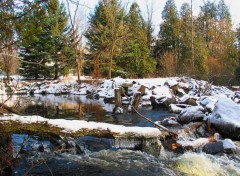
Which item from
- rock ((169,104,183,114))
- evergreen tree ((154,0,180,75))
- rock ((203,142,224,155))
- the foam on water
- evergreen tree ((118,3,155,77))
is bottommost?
the foam on water

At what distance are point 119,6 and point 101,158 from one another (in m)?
23.2

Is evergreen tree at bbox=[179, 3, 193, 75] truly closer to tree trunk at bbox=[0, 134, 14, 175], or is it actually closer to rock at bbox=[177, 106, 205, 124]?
rock at bbox=[177, 106, 205, 124]

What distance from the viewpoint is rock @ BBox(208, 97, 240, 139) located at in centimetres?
688

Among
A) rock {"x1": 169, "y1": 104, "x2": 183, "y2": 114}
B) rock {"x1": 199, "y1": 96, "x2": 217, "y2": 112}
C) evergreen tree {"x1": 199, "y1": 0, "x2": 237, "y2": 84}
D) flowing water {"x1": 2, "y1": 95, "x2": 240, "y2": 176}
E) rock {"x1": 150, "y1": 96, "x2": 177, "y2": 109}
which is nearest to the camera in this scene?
flowing water {"x1": 2, "y1": 95, "x2": 240, "y2": 176}

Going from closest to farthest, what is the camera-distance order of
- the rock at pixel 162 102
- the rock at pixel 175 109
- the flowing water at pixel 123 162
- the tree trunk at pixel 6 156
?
the tree trunk at pixel 6 156, the flowing water at pixel 123 162, the rock at pixel 175 109, the rock at pixel 162 102

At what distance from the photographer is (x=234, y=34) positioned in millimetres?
36219

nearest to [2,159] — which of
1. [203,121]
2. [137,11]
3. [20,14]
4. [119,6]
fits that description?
[20,14]

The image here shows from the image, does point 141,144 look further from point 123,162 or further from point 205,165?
point 205,165

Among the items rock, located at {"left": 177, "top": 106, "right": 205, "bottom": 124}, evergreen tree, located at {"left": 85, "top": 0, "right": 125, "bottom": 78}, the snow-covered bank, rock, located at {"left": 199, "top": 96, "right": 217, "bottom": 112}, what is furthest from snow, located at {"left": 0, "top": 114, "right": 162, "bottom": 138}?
evergreen tree, located at {"left": 85, "top": 0, "right": 125, "bottom": 78}

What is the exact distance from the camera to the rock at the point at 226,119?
688cm

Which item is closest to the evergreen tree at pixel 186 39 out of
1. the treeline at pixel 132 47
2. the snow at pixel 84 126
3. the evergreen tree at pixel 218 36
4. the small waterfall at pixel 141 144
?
the treeline at pixel 132 47

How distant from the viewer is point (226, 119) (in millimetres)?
7148

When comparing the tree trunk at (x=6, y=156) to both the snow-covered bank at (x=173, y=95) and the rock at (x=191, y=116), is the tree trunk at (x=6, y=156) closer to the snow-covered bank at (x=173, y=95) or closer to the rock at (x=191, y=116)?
the snow-covered bank at (x=173, y=95)

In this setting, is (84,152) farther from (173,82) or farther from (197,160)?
(173,82)
